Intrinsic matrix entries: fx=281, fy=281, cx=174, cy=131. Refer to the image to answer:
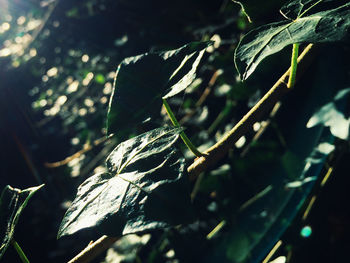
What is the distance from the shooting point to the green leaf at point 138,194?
270 mm

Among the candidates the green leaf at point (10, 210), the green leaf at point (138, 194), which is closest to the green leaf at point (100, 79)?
the green leaf at point (10, 210)

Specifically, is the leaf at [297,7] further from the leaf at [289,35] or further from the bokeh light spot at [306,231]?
the bokeh light spot at [306,231]

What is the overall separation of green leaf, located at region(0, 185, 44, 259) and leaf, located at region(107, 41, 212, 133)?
165 mm

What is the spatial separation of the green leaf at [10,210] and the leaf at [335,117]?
61 cm

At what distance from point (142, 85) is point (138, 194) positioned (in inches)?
7.6

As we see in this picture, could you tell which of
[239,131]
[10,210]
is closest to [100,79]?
[10,210]

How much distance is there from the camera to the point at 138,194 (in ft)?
0.97

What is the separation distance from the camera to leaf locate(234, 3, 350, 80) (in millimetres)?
288

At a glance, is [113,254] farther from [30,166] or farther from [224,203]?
[30,166]

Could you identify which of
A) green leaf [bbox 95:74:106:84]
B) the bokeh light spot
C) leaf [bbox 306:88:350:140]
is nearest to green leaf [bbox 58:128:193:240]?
leaf [bbox 306:88:350:140]

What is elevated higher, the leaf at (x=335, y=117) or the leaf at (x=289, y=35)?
the leaf at (x=289, y=35)

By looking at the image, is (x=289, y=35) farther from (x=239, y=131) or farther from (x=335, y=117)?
(x=335, y=117)

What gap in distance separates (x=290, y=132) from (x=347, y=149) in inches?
6.5

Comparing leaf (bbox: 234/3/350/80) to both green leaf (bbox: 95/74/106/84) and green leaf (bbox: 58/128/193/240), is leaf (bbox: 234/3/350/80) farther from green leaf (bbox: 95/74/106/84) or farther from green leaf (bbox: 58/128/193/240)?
green leaf (bbox: 95/74/106/84)
